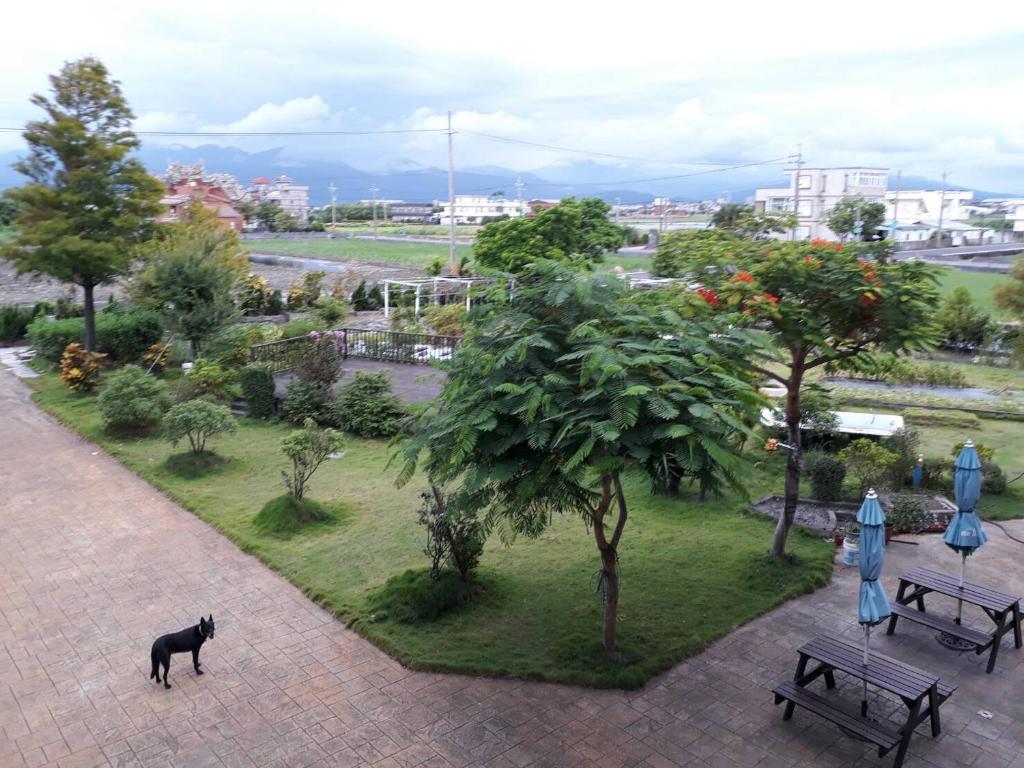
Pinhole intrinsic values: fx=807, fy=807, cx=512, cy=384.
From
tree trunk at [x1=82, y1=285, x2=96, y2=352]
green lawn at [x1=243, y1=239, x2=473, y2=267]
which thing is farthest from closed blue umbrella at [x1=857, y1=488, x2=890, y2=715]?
green lawn at [x1=243, y1=239, x2=473, y2=267]

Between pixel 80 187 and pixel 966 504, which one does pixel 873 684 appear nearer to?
pixel 966 504

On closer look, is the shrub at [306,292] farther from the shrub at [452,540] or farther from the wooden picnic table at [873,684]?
the wooden picnic table at [873,684]

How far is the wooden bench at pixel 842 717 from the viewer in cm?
605

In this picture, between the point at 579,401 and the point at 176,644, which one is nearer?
the point at 579,401

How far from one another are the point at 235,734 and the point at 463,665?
205 centimetres

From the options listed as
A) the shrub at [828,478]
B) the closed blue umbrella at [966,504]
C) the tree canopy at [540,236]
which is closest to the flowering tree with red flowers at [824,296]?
the closed blue umbrella at [966,504]

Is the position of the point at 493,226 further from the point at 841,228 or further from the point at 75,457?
the point at 75,457

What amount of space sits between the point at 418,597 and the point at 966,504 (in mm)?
5631

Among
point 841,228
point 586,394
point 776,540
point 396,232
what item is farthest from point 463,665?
point 396,232

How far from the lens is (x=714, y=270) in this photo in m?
8.98

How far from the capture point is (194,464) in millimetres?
13633

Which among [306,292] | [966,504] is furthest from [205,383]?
[306,292]

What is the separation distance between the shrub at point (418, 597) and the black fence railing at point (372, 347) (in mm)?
10287

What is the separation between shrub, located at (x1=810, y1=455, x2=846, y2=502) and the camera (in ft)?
38.2
